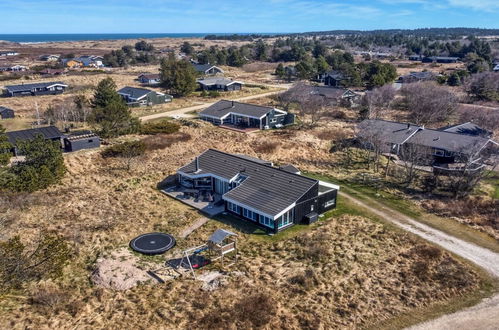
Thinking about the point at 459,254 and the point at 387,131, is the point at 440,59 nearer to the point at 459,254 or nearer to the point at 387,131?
the point at 387,131

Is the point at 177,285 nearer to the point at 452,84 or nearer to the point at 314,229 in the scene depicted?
the point at 314,229

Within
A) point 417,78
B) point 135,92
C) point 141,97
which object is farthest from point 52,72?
point 417,78

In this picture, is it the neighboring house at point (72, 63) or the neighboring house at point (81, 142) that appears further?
the neighboring house at point (72, 63)

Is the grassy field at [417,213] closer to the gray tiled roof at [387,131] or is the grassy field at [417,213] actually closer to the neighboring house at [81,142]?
the gray tiled roof at [387,131]

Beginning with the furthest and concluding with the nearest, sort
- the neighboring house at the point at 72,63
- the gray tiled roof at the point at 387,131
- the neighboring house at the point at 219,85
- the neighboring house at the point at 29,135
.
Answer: the neighboring house at the point at 72,63 → the neighboring house at the point at 219,85 → the gray tiled roof at the point at 387,131 → the neighboring house at the point at 29,135

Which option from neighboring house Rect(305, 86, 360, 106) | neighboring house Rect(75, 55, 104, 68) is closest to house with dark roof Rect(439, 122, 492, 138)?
neighboring house Rect(305, 86, 360, 106)

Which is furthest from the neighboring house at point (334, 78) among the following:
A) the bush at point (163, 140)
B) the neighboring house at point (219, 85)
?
the bush at point (163, 140)
